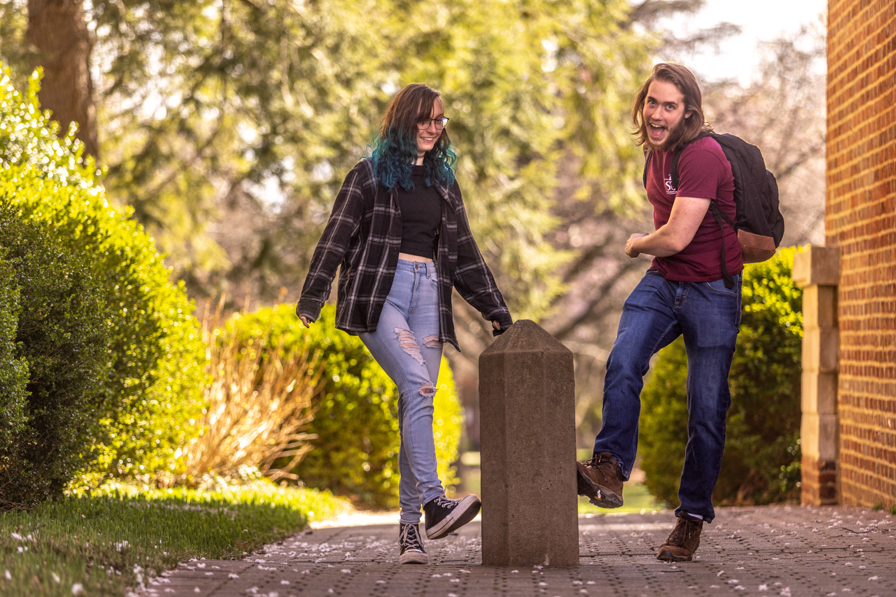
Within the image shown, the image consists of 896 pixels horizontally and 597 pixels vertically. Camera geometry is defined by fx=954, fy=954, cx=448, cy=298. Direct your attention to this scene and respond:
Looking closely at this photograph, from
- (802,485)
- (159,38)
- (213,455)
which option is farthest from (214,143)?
(802,485)

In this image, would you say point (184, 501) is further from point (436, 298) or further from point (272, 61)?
point (272, 61)

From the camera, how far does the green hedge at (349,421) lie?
928 cm

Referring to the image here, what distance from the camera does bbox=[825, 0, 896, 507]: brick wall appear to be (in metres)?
5.84

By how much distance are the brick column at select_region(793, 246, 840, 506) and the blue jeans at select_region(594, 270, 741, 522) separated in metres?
2.78

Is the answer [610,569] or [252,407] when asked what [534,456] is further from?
[252,407]

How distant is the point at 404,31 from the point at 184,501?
30.3 ft

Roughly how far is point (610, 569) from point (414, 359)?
127 cm

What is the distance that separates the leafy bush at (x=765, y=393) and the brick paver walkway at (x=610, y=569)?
2176 millimetres

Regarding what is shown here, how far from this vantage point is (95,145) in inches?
435

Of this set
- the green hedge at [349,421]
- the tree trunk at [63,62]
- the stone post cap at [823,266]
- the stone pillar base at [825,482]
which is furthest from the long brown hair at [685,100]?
the tree trunk at [63,62]

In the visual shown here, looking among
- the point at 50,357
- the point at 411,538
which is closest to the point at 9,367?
the point at 50,357

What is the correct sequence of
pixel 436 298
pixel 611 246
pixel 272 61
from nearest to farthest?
pixel 436 298 < pixel 272 61 < pixel 611 246

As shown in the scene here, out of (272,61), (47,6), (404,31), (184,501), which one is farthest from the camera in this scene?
(404,31)

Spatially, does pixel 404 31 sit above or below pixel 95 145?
above
